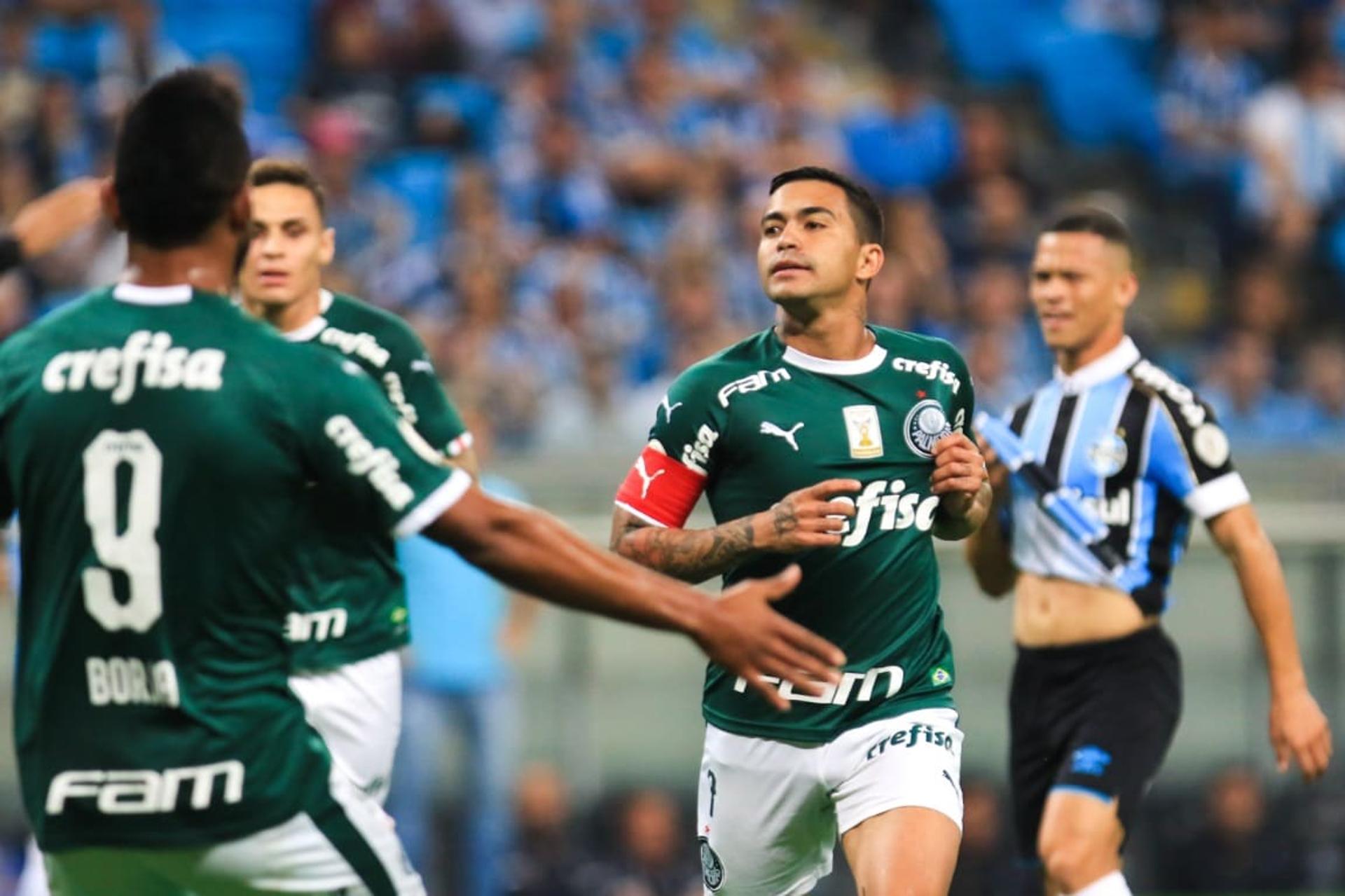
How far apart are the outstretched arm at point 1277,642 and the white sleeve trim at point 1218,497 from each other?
1.0 inches

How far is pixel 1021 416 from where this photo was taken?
849cm

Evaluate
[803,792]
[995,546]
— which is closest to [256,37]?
[995,546]

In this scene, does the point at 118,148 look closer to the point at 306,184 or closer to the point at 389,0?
the point at 306,184

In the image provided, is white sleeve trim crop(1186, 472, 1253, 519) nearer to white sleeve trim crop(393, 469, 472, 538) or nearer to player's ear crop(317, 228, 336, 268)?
player's ear crop(317, 228, 336, 268)

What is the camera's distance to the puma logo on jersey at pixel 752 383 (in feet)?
22.1

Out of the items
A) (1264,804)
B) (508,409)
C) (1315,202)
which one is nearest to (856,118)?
(1315,202)

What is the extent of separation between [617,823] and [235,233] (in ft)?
27.2

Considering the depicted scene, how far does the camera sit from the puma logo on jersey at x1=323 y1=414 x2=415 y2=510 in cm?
436

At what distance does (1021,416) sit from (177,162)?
15.7 feet

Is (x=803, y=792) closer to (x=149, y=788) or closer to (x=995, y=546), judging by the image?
(x=995, y=546)

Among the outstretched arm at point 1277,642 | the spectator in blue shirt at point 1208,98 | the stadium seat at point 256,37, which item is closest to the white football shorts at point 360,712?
the outstretched arm at point 1277,642

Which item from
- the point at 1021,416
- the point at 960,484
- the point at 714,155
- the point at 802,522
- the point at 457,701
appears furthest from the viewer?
the point at 714,155

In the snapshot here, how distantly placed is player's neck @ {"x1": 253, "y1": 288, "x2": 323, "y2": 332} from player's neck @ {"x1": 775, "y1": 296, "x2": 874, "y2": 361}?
179 centimetres

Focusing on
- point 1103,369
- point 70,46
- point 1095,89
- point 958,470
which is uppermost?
point 1095,89
